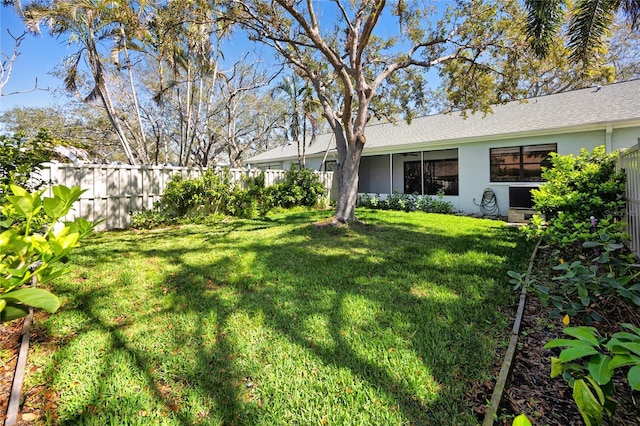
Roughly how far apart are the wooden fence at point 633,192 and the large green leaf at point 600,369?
3.13 metres

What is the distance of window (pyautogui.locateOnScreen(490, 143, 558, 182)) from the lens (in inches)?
374

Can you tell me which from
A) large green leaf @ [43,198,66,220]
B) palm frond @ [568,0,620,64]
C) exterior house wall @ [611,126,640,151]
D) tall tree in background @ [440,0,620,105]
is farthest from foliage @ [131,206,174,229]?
exterior house wall @ [611,126,640,151]

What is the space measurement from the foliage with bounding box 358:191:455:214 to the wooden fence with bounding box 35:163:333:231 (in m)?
7.76

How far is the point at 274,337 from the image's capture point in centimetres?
259

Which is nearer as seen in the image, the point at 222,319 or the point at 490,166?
the point at 222,319

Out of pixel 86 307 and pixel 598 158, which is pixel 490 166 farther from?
pixel 86 307

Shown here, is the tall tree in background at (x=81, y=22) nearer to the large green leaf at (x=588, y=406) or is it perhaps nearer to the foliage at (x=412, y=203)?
the foliage at (x=412, y=203)

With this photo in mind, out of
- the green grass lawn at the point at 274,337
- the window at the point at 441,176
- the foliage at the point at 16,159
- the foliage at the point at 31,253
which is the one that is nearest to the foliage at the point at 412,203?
the window at the point at 441,176

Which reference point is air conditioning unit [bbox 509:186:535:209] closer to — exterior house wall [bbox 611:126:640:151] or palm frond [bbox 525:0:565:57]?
exterior house wall [bbox 611:126:640:151]

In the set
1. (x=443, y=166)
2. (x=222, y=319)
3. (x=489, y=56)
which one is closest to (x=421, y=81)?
(x=489, y=56)

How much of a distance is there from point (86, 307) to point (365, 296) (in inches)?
117

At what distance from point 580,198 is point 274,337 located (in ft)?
14.9

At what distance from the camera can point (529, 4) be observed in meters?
5.60

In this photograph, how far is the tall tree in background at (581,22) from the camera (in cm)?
502
